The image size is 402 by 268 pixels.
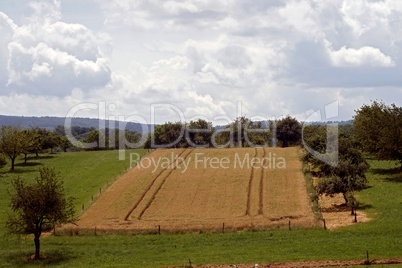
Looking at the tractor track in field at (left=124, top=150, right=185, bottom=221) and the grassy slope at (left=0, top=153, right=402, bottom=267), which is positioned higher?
the tractor track in field at (left=124, top=150, right=185, bottom=221)

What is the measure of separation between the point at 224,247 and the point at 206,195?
Answer: 25878mm

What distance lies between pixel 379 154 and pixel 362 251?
149 feet

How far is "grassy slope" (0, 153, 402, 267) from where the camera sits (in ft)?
137

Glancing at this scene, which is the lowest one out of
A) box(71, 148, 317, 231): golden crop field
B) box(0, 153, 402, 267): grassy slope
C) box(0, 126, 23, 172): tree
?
box(0, 153, 402, 267): grassy slope

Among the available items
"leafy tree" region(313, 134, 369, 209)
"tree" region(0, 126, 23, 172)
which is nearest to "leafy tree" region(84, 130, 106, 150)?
"tree" region(0, 126, 23, 172)

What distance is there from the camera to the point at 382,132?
85188 mm

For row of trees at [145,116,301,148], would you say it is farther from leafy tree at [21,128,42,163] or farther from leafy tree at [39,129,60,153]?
leafy tree at [21,128,42,163]

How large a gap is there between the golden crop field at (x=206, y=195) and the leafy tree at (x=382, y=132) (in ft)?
37.2

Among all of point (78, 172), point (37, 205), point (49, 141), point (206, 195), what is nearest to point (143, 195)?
point (206, 195)

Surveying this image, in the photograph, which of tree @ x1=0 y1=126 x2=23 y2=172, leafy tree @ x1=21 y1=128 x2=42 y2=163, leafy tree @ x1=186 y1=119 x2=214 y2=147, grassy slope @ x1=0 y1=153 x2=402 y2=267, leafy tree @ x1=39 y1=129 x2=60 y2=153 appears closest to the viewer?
grassy slope @ x1=0 y1=153 x2=402 y2=267

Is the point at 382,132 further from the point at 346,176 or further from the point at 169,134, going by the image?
the point at 169,134

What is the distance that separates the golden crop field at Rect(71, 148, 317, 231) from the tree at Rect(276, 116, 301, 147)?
4829 centimetres

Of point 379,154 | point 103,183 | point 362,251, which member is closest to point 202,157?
point 103,183

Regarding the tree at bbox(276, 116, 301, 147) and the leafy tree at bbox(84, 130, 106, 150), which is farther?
the leafy tree at bbox(84, 130, 106, 150)
